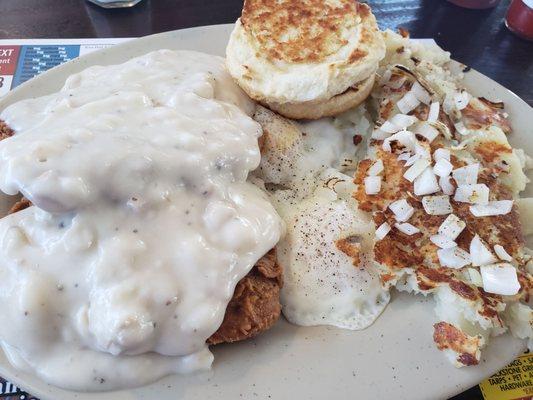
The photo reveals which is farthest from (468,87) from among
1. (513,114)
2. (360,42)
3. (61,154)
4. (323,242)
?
(61,154)

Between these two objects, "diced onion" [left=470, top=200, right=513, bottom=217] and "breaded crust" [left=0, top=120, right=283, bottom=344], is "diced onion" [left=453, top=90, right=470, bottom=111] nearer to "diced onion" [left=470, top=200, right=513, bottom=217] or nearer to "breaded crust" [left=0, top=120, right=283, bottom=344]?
"diced onion" [left=470, top=200, right=513, bottom=217]

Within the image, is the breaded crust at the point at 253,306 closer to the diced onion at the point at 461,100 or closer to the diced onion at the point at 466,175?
the diced onion at the point at 466,175

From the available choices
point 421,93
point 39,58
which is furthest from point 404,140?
point 39,58

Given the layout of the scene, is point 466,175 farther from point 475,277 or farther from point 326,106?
point 326,106

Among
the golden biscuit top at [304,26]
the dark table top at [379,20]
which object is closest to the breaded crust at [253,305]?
the golden biscuit top at [304,26]

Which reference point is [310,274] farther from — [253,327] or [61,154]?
[61,154]
